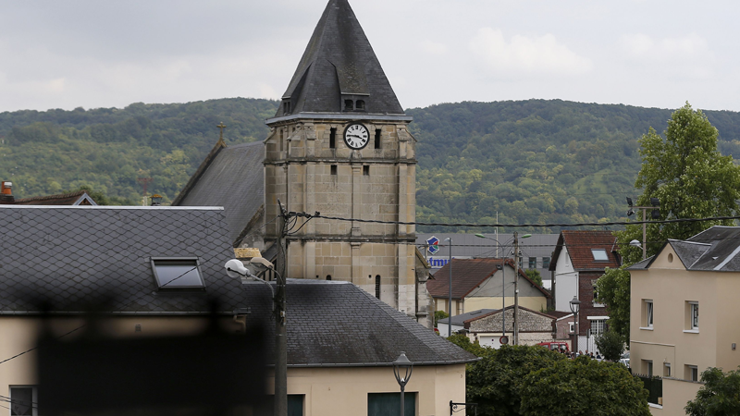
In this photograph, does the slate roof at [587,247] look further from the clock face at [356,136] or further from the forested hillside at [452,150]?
the forested hillside at [452,150]

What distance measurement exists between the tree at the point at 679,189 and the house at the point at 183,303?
2482 cm

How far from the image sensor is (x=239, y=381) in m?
25.2

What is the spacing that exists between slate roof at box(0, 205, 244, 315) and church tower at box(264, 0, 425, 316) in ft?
69.6

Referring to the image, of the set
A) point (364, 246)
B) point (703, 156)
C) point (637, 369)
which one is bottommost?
point (637, 369)

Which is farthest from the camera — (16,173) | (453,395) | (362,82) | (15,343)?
(16,173)

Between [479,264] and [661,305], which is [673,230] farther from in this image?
[479,264]

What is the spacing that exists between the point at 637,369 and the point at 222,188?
25.4m

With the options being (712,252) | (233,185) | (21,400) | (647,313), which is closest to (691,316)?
(712,252)

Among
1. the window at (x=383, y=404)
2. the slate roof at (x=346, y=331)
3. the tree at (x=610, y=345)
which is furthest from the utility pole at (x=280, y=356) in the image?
the tree at (x=610, y=345)

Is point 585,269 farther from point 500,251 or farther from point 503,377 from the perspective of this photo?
Result: point 500,251

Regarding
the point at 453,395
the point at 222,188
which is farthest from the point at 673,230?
the point at 453,395

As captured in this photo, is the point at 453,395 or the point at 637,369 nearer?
the point at 453,395

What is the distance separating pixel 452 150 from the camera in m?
167

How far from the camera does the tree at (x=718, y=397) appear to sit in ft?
104
